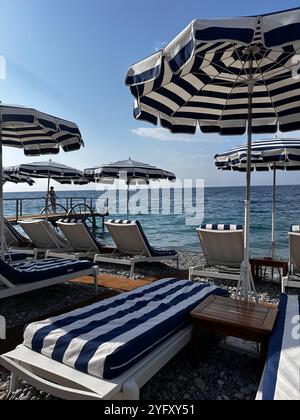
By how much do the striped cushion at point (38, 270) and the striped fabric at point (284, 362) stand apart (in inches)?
112

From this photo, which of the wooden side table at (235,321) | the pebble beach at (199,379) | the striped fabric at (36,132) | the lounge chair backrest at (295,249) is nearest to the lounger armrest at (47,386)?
the pebble beach at (199,379)

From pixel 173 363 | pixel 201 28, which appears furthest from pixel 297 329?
pixel 201 28

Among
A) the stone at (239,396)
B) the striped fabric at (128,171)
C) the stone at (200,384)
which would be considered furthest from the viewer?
the striped fabric at (128,171)

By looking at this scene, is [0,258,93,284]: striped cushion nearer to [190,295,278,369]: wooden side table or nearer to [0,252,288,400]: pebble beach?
[0,252,288,400]: pebble beach

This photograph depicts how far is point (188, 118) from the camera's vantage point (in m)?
4.15

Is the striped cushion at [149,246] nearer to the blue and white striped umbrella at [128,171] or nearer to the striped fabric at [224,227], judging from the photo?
the striped fabric at [224,227]

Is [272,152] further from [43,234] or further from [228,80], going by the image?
[43,234]

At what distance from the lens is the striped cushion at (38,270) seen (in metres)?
3.59

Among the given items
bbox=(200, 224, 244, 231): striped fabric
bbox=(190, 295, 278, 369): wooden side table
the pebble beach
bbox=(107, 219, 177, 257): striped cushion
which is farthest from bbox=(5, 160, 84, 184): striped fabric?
bbox=(190, 295, 278, 369): wooden side table

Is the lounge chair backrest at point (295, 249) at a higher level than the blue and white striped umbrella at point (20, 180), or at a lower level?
lower

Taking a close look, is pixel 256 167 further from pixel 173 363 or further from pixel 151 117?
pixel 173 363

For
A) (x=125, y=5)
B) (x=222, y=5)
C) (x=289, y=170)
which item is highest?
(x=125, y=5)

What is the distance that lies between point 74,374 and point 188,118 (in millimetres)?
3375

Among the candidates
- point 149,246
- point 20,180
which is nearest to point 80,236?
point 149,246
